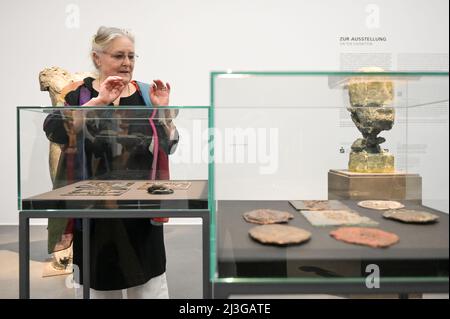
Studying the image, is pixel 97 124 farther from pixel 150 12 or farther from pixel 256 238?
pixel 150 12

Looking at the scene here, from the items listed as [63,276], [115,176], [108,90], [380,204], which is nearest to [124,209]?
[115,176]

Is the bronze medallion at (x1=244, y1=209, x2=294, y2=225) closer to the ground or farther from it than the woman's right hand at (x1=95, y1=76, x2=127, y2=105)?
closer to the ground

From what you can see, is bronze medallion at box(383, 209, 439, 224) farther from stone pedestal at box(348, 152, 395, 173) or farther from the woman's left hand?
the woman's left hand

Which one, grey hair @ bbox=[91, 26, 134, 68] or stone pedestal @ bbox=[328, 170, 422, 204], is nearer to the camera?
stone pedestal @ bbox=[328, 170, 422, 204]

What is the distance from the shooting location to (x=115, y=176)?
3.95 ft

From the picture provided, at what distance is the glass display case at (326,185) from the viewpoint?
0.81 metres

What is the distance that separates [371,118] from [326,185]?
28cm

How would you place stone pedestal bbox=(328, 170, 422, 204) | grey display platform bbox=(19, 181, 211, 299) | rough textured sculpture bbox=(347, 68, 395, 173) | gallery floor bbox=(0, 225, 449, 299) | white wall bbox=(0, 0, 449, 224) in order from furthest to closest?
white wall bbox=(0, 0, 449, 224)
gallery floor bbox=(0, 225, 449, 299)
stone pedestal bbox=(328, 170, 422, 204)
grey display platform bbox=(19, 181, 211, 299)
rough textured sculpture bbox=(347, 68, 395, 173)

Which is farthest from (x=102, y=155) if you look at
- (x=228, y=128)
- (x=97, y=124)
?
(x=228, y=128)

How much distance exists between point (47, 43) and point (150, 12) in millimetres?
975

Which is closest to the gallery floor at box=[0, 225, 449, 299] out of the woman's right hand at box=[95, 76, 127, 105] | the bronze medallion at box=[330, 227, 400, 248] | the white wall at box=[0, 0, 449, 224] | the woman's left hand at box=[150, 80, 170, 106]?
the white wall at box=[0, 0, 449, 224]

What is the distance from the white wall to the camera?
3266 mm

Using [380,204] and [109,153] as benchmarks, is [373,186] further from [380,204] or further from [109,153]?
[109,153]

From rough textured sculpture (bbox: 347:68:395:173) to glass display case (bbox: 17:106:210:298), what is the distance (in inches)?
17.4
